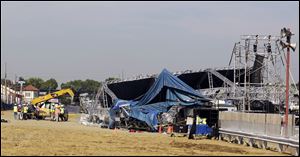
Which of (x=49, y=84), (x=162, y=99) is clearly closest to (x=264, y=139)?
(x=162, y=99)

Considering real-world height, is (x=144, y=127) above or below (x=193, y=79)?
below

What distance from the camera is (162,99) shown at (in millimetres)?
46000

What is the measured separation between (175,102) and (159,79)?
2.79m

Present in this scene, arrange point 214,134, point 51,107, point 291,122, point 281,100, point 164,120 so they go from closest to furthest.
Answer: point 291,122 < point 214,134 < point 164,120 < point 281,100 < point 51,107

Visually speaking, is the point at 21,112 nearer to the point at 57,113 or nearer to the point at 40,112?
the point at 40,112

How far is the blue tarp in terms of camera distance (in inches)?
1694

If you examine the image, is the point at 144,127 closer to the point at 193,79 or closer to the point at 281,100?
the point at 281,100

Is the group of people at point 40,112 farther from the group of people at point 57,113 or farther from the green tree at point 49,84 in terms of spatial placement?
the green tree at point 49,84

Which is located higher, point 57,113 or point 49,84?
point 49,84

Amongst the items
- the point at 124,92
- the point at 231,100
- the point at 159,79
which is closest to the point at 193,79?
the point at 124,92

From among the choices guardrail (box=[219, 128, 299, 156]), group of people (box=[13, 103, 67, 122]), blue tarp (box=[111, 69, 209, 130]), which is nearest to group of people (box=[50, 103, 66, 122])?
group of people (box=[13, 103, 67, 122])

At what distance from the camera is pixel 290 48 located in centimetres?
2541

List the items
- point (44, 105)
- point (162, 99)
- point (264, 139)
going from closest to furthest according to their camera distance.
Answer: point (264, 139)
point (162, 99)
point (44, 105)

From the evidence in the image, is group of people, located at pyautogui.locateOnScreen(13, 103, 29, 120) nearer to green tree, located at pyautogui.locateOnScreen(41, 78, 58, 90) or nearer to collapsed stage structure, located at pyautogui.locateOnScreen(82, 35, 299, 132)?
collapsed stage structure, located at pyautogui.locateOnScreen(82, 35, 299, 132)
